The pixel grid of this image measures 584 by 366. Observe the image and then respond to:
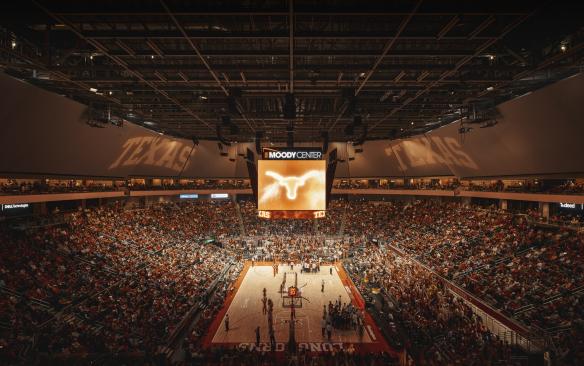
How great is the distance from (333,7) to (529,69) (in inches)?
335

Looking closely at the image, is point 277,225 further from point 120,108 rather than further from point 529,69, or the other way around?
point 529,69

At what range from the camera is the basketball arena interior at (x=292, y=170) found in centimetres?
962

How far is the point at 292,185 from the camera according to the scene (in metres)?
15.2

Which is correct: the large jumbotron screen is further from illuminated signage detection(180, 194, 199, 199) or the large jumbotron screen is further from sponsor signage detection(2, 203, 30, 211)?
illuminated signage detection(180, 194, 199, 199)

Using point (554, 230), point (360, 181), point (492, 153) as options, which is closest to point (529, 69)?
point (492, 153)

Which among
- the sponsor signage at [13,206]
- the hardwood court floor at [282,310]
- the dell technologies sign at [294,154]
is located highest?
the dell technologies sign at [294,154]

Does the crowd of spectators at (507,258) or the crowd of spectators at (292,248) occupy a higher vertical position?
the crowd of spectators at (507,258)

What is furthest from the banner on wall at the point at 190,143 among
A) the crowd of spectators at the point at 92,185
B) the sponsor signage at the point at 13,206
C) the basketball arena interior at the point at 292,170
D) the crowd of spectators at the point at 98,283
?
the crowd of spectators at the point at 98,283

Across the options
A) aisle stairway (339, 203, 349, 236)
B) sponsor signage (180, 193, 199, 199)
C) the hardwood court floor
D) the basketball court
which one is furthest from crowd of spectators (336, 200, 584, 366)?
sponsor signage (180, 193, 199, 199)

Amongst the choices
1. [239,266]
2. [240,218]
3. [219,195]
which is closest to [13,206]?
[239,266]

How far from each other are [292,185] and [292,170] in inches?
27.6

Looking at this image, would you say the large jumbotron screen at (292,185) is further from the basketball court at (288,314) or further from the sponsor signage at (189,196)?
the sponsor signage at (189,196)

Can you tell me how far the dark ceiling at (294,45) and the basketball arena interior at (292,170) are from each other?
82mm

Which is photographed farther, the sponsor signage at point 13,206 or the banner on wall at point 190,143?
the sponsor signage at point 13,206
